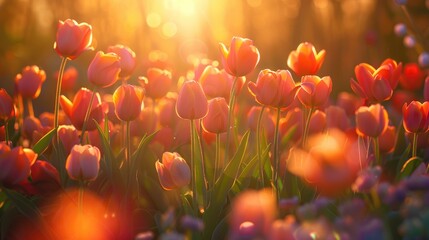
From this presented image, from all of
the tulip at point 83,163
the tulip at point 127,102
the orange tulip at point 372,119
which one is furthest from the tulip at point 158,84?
the orange tulip at point 372,119

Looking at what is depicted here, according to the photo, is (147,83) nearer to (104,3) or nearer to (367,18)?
(367,18)

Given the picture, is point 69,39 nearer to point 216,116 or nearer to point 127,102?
point 127,102

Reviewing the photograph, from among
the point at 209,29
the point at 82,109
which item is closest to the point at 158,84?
the point at 82,109

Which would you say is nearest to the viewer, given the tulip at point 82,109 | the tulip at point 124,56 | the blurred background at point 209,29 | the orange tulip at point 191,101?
the orange tulip at point 191,101

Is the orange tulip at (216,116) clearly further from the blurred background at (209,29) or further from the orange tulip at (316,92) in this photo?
the blurred background at (209,29)

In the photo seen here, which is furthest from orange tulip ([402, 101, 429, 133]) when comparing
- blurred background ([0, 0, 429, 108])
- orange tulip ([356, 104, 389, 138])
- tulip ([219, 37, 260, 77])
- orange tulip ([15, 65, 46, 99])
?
blurred background ([0, 0, 429, 108])

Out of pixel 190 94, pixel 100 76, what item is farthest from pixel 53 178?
pixel 190 94
